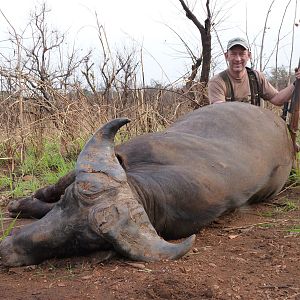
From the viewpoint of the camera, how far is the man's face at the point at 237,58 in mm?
5086

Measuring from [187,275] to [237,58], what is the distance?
3.37 m

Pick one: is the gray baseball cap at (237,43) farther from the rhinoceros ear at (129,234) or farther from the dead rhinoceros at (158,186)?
the rhinoceros ear at (129,234)

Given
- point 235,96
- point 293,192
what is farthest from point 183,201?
point 235,96

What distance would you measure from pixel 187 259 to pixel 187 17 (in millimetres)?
6395

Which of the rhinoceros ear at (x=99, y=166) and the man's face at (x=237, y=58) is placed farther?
the man's face at (x=237, y=58)

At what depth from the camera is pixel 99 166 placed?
2400 mm

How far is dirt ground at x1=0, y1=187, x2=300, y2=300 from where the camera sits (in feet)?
6.41

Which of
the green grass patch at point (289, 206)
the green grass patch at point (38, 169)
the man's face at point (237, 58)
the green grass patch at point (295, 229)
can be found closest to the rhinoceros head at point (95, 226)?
the green grass patch at point (295, 229)

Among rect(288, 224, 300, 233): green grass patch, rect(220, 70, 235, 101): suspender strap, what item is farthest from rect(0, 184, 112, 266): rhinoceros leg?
rect(220, 70, 235, 101): suspender strap

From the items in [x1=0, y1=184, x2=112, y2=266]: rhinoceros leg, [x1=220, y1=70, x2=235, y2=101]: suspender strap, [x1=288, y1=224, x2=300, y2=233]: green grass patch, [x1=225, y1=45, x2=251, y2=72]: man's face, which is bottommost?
[x1=288, y1=224, x2=300, y2=233]: green grass patch

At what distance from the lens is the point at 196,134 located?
3.36 m

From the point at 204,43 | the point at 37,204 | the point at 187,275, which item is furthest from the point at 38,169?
the point at 204,43

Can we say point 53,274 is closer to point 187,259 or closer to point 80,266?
point 80,266

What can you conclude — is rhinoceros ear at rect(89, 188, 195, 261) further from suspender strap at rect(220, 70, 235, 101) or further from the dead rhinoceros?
suspender strap at rect(220, 70, 235, 101)
